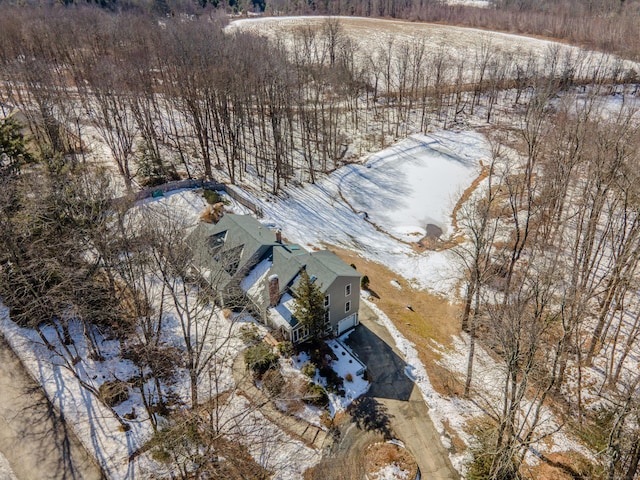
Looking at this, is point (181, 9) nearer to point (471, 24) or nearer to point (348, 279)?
point (471, 24)

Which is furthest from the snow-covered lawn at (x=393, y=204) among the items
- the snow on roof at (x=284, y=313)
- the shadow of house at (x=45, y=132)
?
the shadow of house at (x=45, y=132)

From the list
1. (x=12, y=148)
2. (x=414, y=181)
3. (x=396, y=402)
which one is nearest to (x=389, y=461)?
(x=396, y=402)

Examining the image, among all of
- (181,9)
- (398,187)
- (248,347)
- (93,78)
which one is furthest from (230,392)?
(181,9)

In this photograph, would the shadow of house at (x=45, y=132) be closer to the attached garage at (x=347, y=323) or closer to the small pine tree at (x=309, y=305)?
the small pine tree at (x=309, y=305)

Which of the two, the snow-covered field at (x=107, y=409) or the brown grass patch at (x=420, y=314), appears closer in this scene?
the snow-covered field at (x=107, y=409)

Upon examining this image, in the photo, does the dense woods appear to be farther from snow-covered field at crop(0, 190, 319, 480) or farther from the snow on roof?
the snow on roof

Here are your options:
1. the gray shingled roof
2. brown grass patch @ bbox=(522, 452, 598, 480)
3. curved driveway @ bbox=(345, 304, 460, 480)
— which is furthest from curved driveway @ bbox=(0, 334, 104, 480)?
brown grass patch @ bbox=(522, 452, 598, 480)
